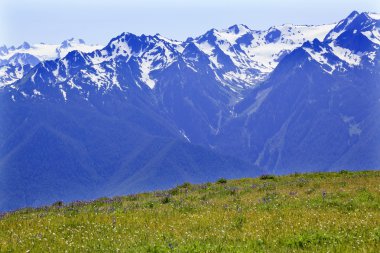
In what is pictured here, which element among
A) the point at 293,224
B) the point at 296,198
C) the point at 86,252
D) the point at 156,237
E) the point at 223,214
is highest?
the point at 296,198

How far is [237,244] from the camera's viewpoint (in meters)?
14.7

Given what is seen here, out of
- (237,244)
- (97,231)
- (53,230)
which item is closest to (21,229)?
(53,230)

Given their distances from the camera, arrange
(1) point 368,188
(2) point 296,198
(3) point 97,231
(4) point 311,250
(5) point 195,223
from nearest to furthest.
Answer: (4) point 311,250 → (3) point 97,231 → (5) point 195,223 → (2) point 296,198 → (1) point 368,188

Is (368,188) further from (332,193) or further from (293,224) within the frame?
(293,224)

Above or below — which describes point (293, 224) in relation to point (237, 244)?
above

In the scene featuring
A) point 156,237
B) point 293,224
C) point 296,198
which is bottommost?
point 156,237

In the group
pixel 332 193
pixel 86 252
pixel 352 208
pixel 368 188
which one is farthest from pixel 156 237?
pixel 368 188

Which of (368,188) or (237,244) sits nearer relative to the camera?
(237,244)

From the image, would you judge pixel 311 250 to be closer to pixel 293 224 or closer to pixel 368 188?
pixel 293 224

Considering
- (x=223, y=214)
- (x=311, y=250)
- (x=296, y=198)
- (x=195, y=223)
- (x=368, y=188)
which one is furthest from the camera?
(x=368, y=188)

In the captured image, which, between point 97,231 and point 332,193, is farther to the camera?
point 332,193

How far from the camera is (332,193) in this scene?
89.0 feet

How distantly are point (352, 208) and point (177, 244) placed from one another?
31.6 ft

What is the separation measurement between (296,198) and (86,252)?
13754 mm
